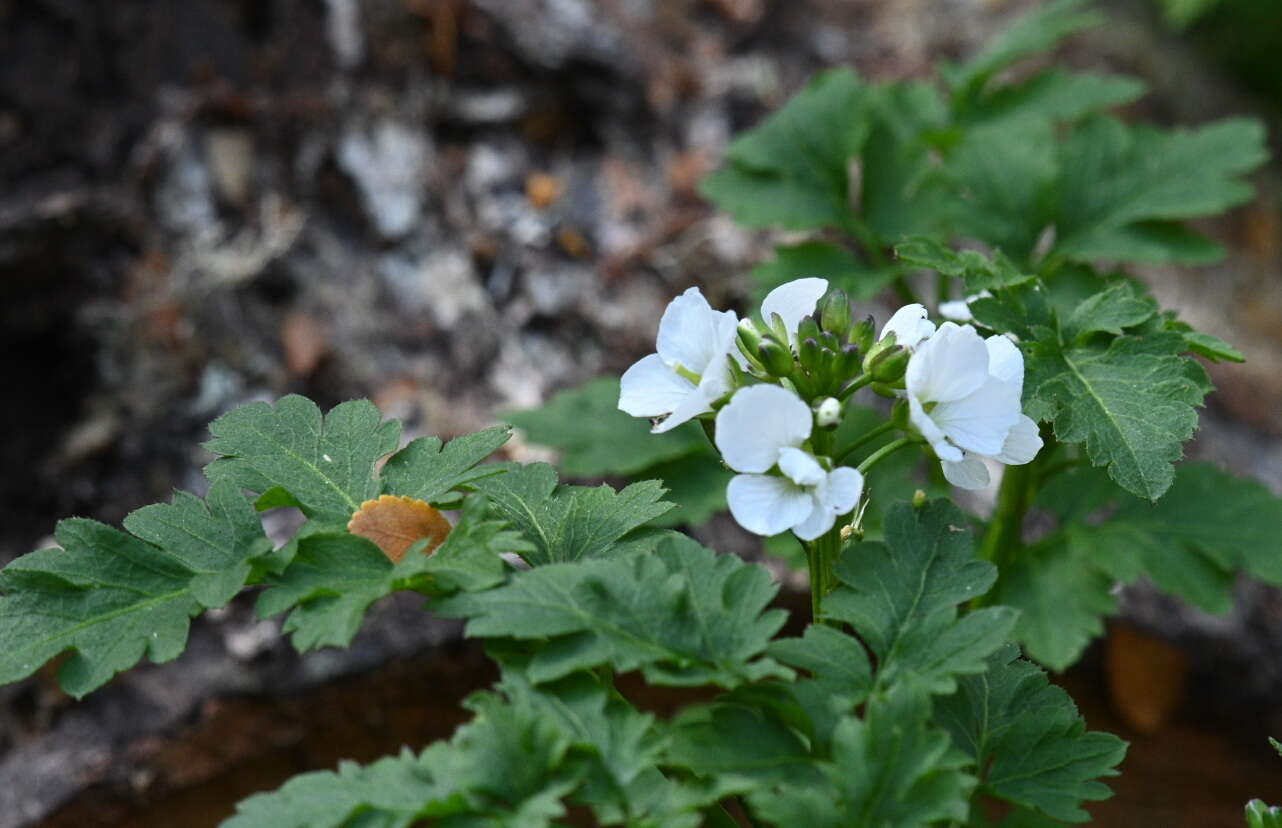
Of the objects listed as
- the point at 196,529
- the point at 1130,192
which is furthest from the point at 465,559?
the point at 1130,192

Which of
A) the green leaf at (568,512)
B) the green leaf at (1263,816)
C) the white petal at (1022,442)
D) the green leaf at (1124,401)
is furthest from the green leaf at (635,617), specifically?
the green leaf at (1263,816)

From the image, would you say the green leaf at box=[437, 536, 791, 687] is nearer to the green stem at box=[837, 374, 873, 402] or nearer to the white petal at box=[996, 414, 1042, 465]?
the green stem at box=[837, 374, 873, 402]

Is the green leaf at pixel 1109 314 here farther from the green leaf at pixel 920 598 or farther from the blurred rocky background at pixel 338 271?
the blurred rocky background at pixel 338 271

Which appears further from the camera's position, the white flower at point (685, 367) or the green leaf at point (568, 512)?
the green leaf at point (568, 512)

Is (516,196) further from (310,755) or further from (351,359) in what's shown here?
(310,755)

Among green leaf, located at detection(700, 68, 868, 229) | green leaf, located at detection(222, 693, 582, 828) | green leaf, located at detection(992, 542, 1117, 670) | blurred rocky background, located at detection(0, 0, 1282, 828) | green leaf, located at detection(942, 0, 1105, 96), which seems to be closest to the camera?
green leaf, located at detection(222, 693, 582, 828)

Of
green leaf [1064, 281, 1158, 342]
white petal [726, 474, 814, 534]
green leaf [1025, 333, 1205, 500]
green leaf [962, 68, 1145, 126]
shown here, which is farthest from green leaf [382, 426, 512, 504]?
green leaf [962, 68, 1145, 126]
